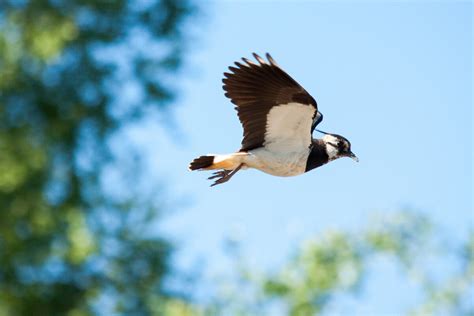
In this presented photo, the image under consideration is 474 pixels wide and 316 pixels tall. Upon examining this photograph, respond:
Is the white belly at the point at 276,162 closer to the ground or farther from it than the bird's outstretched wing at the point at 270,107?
closer to the ground

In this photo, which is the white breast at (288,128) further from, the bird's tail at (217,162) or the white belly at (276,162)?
the bird's tail at (217,162)

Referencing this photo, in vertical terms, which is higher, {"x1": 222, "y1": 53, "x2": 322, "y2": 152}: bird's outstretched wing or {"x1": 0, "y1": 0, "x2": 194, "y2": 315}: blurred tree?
{"x1": 0, "y1": 0, "x2": 194, "y2": 315}: blurred tree

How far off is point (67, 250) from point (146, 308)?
6.02 feet

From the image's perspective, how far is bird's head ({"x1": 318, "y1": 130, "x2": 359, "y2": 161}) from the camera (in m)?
7.66

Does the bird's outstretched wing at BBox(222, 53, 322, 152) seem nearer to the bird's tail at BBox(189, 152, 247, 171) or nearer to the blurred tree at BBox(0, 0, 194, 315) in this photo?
the bird's tail at BBox(189, 152, 247, 171)

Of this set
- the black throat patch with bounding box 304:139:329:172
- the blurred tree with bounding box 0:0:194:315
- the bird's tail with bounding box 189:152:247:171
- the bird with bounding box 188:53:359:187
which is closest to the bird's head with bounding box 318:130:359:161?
the black throat patch with bounding box 304:139:329:172

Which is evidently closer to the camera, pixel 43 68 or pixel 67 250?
pixel 67 250

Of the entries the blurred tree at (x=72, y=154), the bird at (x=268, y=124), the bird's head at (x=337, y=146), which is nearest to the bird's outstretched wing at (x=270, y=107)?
the bird at (x=268, y=124)

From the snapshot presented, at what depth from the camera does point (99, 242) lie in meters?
19.8

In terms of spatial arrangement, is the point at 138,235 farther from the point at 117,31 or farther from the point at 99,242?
the point at 117,31

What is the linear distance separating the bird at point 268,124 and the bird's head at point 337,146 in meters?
0.36

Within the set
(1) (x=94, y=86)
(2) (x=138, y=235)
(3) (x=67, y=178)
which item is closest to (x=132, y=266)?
(2) (x=138, y=235)

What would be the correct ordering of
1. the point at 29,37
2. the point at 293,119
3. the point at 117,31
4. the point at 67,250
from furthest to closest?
1. the point at 117,31
2. the point at 29,37
3. the point at 67,250
4. the point at 293,119

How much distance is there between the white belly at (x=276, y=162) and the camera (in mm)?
7082
